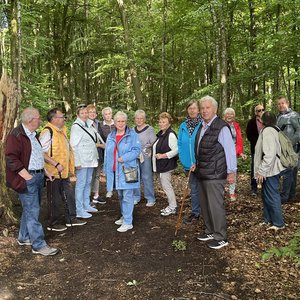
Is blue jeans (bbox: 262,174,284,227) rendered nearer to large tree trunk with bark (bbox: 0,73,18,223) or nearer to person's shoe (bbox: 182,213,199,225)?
person's shoe (bbox: 182,213,199,225)

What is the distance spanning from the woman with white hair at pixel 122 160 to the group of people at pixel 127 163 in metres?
0.02

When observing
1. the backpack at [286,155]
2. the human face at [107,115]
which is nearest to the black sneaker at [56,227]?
the human face at [107,115]

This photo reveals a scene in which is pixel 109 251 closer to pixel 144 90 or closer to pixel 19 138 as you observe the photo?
pixel 19 138

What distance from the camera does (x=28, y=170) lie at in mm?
4633

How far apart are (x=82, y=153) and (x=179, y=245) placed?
2.53 m

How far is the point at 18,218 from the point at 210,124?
400 centimetres

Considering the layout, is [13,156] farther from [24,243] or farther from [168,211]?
[168,211]

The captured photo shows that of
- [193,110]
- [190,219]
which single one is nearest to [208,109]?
[193,110]

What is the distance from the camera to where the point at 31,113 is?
4.61m

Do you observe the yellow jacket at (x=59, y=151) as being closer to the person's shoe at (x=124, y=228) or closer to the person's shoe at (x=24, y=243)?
the person's shoe at (x=24, y=243)

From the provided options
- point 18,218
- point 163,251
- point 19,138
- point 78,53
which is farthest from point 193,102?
point 78,53

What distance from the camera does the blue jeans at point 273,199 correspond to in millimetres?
5113

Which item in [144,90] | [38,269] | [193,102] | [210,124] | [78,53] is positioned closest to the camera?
[38,269]

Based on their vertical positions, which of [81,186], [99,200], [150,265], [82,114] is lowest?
[150,265]
